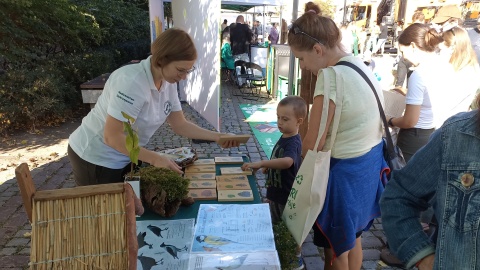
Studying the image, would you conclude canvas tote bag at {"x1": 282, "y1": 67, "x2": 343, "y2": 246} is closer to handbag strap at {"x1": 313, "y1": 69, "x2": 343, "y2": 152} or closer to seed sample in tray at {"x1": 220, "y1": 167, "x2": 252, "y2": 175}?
handbag strap at {"x1": 313, "y1": 69, "x2": 343, "y2": 152}

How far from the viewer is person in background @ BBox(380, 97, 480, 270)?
0.84 meters

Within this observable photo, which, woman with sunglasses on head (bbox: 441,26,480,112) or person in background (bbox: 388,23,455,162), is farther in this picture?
woman with sunglasses on head (bbox: 441,26,480,112)

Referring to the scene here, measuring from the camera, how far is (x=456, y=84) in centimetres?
268

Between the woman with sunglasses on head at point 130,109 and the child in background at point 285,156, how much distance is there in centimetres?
65

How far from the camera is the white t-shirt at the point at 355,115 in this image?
170 centimetres

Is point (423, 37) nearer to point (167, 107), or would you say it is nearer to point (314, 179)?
point (314, 179)

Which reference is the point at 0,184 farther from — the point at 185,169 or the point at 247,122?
the point at 247,122

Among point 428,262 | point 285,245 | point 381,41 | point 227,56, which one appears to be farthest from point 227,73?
point 428,262

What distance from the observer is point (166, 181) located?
1728 millimetres

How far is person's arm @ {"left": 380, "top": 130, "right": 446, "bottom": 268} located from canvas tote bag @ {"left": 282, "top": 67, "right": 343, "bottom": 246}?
2.34 feet

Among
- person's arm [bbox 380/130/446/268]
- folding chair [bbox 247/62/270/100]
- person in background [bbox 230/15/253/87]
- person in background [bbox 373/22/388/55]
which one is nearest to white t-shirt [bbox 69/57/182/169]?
person's arm [bbox 380/130/446/268]

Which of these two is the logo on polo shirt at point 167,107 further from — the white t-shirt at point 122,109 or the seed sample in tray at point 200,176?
the seed sample in tray at point 200,176

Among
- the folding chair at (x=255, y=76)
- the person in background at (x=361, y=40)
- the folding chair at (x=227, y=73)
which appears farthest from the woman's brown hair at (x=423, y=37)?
the person in background at (x=361, y=40)

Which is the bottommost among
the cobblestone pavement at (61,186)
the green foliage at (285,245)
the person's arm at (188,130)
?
the cobblestone pavement at (61,186)
